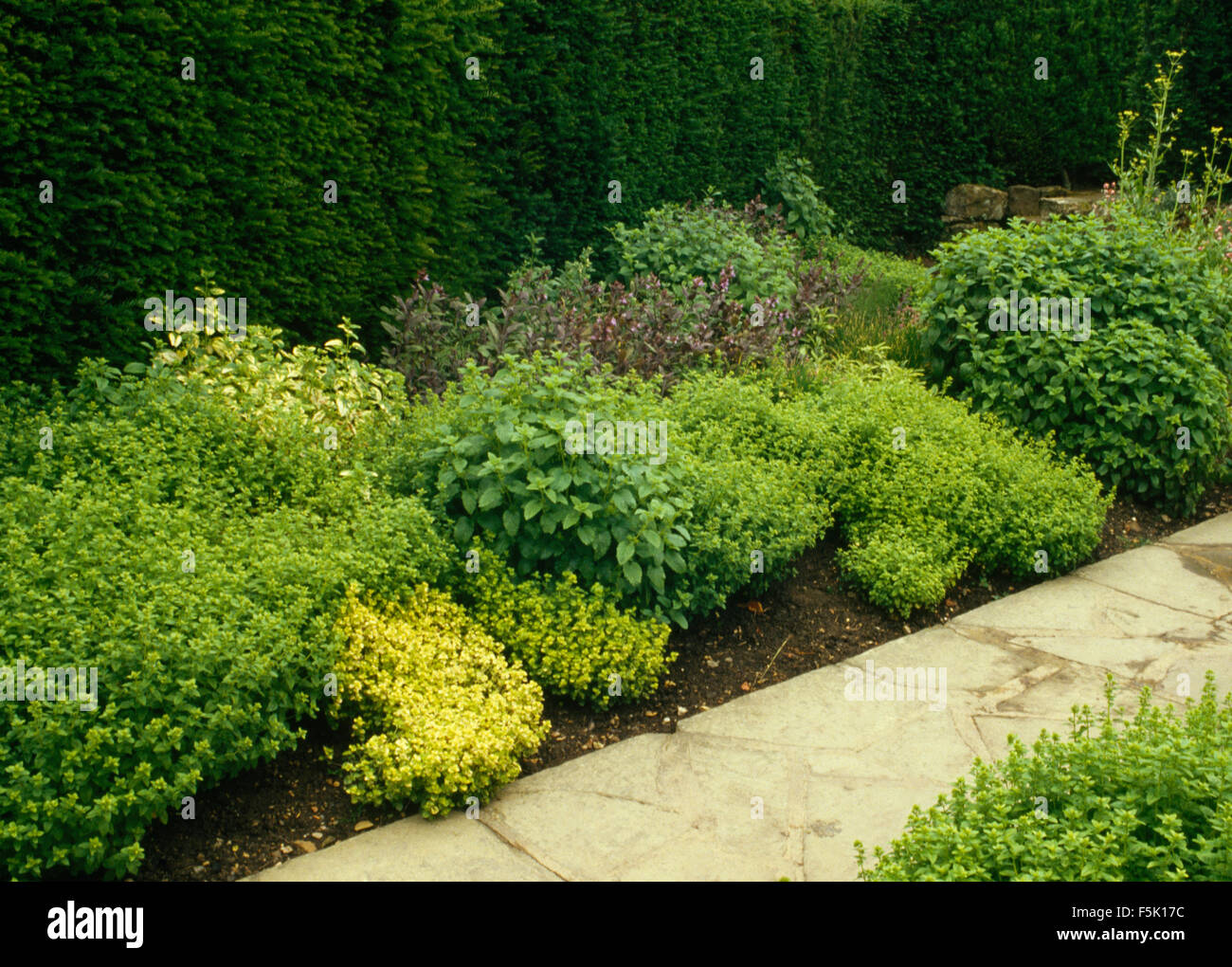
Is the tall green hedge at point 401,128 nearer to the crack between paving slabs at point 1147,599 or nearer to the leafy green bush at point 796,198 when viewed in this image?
the leafy green bush at point 796,198

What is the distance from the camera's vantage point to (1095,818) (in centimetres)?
303

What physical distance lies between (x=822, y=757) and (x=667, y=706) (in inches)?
29.1

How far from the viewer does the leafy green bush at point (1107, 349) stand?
7.09 m

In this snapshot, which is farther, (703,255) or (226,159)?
(703,255)

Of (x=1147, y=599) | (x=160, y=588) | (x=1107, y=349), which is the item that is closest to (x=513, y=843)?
(x=160, y=588)

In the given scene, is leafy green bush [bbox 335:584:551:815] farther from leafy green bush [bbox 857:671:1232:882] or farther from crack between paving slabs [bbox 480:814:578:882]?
leafy green bush [bbox 857:671:1232:882]

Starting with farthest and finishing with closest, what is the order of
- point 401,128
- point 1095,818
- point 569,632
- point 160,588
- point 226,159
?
1. point 401,128
2. point 226,159
3. point 569,632
4. point 160,588
5. point 1095,818

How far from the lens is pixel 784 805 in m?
4.00

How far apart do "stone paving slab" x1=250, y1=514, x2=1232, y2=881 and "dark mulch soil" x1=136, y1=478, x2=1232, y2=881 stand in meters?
0.12

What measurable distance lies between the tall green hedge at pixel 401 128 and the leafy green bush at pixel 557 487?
83.1 inches

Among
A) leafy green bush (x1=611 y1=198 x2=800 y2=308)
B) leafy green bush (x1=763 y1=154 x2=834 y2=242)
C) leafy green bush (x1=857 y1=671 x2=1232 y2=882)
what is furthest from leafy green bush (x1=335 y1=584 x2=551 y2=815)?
leafy green bush (x1=763 y1=154 x2=834 y2=242)

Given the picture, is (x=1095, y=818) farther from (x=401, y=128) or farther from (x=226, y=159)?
(x=401, y=128)
